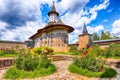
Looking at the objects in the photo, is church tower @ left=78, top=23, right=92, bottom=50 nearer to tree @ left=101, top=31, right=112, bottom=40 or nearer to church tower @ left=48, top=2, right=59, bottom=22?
church tower @ left=48, top=2, right=59, bottom=22

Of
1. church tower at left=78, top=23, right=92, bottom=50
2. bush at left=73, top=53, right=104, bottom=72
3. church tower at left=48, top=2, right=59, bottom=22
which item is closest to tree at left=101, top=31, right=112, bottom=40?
church tower at left=78, top=23, right=92, bottom=50

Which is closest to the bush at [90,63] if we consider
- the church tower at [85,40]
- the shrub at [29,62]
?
the shrub at [29,62]

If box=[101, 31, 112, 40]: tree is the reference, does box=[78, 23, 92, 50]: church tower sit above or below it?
below

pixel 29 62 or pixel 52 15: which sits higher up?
pixel 52 15

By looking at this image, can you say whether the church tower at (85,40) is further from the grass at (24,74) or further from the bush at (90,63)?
the grass at (24,74)

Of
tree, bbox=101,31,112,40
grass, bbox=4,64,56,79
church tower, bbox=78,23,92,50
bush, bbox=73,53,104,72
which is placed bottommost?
grass, bbox=4,64,56,79

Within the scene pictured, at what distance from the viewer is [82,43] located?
3084 cm

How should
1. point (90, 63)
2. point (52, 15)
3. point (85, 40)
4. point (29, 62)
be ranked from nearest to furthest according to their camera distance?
1. point (29, 62)
2. point (90, 63)
3. point (52, 15)
4. point (85, 40)

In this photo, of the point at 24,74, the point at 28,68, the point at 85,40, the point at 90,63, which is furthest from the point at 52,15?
the point at 24,74

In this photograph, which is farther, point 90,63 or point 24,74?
point 90,63

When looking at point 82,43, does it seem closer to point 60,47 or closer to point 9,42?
point 60,47

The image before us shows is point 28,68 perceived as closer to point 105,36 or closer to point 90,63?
point 90,63

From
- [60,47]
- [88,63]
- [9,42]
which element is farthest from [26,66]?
[9,42]

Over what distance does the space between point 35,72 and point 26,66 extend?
0.68 meters
